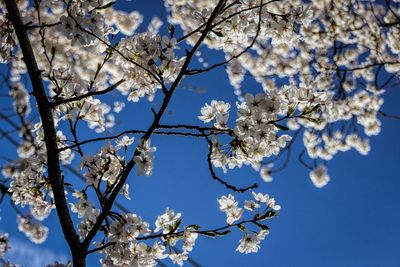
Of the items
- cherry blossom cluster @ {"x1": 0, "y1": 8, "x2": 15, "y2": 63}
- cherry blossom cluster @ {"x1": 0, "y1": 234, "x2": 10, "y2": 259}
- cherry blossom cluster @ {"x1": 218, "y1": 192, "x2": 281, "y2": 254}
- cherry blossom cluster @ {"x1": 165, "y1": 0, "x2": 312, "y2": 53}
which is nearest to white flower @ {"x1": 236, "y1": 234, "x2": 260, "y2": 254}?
cherry blossom cluster @ {"x1": 218, "y1": 192, "x2": 281, "y2": 254}

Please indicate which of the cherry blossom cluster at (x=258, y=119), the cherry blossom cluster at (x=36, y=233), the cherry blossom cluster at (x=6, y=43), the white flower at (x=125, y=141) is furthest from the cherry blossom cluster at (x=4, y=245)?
the cherry blossom cluster at (x=258, y=119)

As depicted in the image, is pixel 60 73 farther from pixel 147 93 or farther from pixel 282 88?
pixel 282 88

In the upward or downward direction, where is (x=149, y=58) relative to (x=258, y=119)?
upward

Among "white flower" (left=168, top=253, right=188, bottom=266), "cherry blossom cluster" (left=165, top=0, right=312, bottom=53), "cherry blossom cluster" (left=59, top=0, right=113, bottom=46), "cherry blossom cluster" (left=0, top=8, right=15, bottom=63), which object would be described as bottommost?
"white flower" (left=168, top=253, right=188, bottom=266)

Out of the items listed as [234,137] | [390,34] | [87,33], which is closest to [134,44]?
[87,33]

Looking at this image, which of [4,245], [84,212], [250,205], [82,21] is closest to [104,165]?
[84,212]

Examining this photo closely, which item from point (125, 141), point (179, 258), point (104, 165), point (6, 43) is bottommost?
point (179, 258)

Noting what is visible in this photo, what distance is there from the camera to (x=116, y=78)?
10.4 ft

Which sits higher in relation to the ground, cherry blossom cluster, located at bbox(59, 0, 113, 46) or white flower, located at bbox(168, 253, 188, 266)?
cherry blossom cluster, located at bbox(59, 0, 113, 46)

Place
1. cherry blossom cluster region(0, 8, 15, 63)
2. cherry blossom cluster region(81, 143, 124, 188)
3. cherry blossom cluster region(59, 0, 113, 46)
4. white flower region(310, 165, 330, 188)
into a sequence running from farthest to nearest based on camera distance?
white flower region(310, 165, 330, 188) < cherry blossom cluster region(0, 8, 15, 63) < cherry blossom cluster region(81, 143, 124, 188) < cherry blossom cluster region(59, 0, 113, 46)

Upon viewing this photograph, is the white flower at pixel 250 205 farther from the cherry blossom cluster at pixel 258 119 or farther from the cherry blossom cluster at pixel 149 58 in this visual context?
the cherry blossom cluster at pixel 149 58

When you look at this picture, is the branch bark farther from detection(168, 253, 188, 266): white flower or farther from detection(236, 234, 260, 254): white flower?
detection(236, 234, 260, 254): white flower

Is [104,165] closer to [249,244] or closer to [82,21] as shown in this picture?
[82,21]

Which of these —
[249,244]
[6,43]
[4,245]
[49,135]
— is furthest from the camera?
[4,245]
